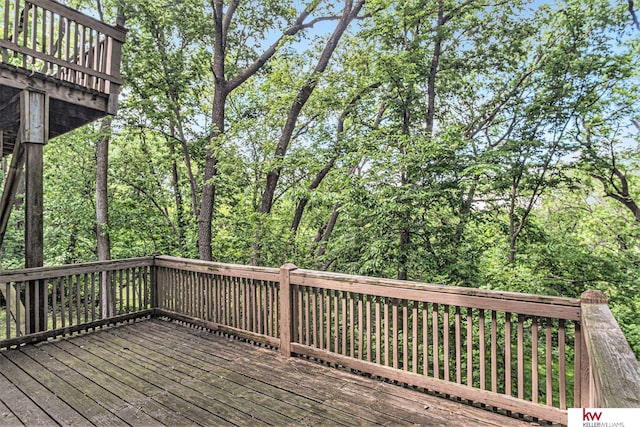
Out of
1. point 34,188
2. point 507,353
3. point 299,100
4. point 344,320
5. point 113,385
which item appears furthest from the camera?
point 299,100

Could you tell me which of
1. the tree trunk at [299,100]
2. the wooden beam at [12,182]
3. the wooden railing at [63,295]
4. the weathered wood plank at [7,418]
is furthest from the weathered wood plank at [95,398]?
the tree trunk at [299,100]

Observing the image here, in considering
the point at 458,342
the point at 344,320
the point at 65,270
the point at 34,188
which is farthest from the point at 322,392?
the point at 34,188

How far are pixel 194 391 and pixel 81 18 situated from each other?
15.0 feet

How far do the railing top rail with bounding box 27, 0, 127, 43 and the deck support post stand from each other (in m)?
0.98

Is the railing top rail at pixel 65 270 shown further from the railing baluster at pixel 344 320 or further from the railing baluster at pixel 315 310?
the railing baluster at pixel 344 320

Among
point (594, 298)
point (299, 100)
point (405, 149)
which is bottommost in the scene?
point (594, 298)

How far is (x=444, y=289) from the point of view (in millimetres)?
2787

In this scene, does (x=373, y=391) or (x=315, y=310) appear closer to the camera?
(x=373, y=391)

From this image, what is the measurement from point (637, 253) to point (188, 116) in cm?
985

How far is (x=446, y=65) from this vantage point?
266 inches

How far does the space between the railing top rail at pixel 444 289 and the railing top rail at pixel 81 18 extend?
156 inches

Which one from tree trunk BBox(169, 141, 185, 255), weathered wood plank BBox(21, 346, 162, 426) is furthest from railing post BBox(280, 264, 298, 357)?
tree trunk BBox(169, 141, 185, 255)

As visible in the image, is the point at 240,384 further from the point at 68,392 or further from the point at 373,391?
the point at 68,392

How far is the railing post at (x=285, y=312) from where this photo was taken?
3.65 m
